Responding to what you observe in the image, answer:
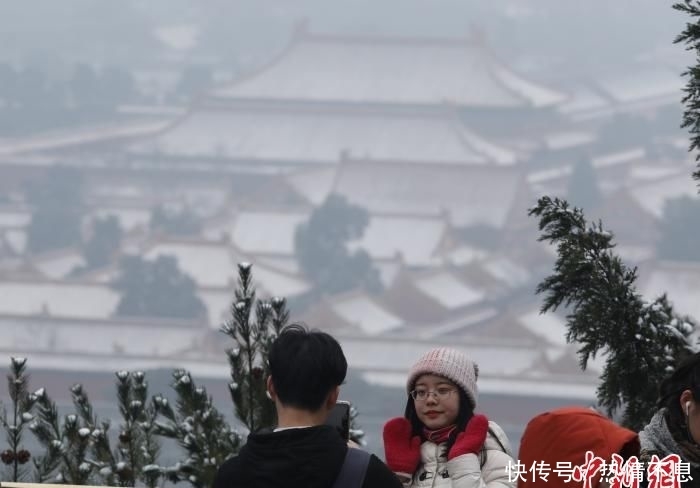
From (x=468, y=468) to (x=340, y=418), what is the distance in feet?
0.65

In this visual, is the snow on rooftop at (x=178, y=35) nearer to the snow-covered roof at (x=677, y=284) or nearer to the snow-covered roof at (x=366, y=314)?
the snow-covered roof at (x=366, y=314)

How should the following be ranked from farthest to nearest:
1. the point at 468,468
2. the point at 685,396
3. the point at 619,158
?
the point at 619,158 < the point at 468,468 < the point at 685,396

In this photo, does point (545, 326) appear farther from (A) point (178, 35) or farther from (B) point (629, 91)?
(A) point (178, 35)

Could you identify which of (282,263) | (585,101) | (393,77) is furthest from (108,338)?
(585,101)

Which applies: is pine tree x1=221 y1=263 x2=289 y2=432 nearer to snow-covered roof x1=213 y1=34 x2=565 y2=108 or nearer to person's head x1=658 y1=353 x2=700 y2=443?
person's head x1=658 y1=353 x2=700 y2=443

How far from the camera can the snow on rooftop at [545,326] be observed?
23453 millimetres

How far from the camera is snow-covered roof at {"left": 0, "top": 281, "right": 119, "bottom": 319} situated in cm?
2220

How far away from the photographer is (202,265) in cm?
2391

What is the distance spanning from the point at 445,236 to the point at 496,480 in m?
25.8

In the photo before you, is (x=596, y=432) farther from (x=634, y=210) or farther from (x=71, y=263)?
(x=634, y=210)

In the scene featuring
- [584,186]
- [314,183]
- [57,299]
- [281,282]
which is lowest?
[57,299]

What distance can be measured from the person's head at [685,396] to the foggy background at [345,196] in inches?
630

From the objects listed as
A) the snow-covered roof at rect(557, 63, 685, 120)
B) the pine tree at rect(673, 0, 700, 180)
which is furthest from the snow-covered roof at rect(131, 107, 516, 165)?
the pine tree at rect(673, 0, 700, 180)

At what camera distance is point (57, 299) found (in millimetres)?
22297
